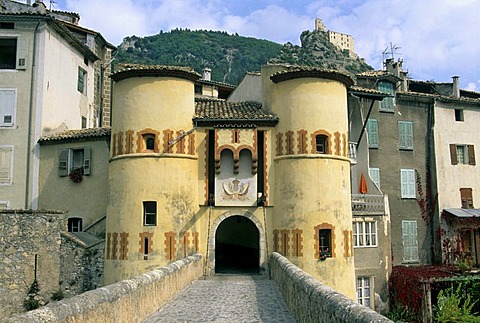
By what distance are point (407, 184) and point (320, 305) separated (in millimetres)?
26101

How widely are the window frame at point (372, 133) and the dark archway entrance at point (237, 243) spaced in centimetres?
904

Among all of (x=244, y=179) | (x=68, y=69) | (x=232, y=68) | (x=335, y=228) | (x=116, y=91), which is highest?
(x=232, y=68)

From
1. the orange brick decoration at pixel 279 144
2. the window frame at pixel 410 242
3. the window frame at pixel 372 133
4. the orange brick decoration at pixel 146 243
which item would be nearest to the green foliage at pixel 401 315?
the window frame at pixel 410 242

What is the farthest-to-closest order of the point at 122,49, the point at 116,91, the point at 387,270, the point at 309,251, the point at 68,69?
1. the point at 122,49
2. the point at 68,69
3. the point at 387,270
4. the point at 116,91
5. the point at 309,251

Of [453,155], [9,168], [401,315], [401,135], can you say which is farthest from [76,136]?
[453,155]

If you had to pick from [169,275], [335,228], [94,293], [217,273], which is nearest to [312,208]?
[335,228]

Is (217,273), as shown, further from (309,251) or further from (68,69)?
(68,69)

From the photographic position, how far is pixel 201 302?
1513 centimetres

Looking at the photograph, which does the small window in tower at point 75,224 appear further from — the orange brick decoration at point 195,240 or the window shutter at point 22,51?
the window shutter at point 22,51

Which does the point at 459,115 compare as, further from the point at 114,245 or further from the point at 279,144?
the point at 114,245

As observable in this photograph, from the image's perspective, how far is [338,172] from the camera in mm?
24484

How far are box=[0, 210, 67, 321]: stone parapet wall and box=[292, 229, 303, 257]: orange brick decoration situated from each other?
10856mm

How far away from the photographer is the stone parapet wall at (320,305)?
6652 millimetres

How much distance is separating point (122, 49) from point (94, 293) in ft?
430
